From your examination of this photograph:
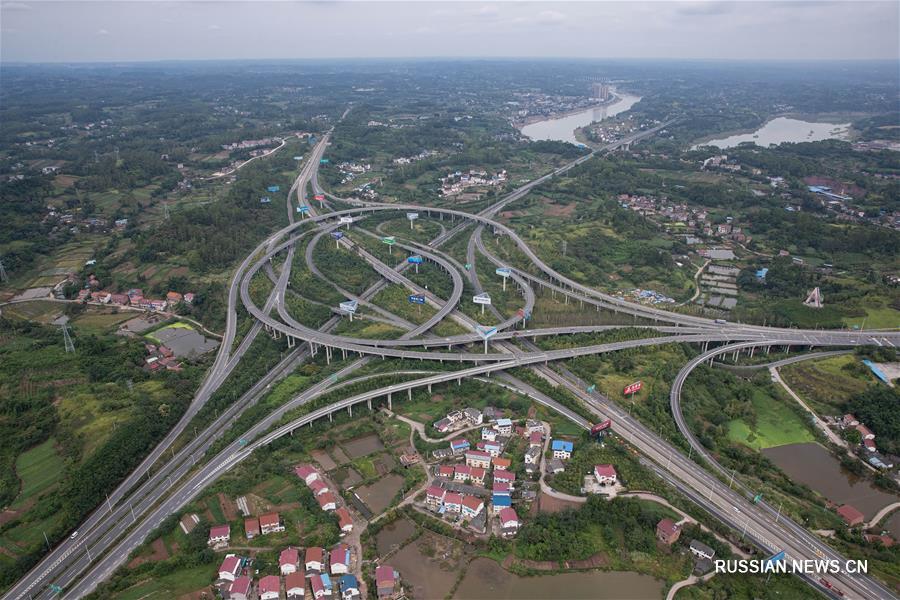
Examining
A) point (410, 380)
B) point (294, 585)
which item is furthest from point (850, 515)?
point (294, 585)

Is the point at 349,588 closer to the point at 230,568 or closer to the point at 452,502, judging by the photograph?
the point at 230,568

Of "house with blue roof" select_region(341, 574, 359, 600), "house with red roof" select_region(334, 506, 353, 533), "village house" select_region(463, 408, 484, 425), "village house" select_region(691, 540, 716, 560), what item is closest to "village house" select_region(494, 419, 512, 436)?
"village house" select_region(463, 408, 484, 425)

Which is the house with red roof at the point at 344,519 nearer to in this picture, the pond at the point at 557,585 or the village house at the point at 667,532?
the pond at the point at 557,585

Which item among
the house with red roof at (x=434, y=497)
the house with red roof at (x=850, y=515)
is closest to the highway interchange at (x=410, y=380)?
the house with red roof at (x=850, y=515)

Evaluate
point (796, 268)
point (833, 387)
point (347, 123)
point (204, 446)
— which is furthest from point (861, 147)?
point (204, 446)

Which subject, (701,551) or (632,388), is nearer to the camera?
(701,551)

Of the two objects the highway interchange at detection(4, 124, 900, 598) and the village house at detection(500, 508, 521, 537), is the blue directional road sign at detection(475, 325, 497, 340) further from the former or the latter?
the village house at detection(500, 508, 521, 537)
